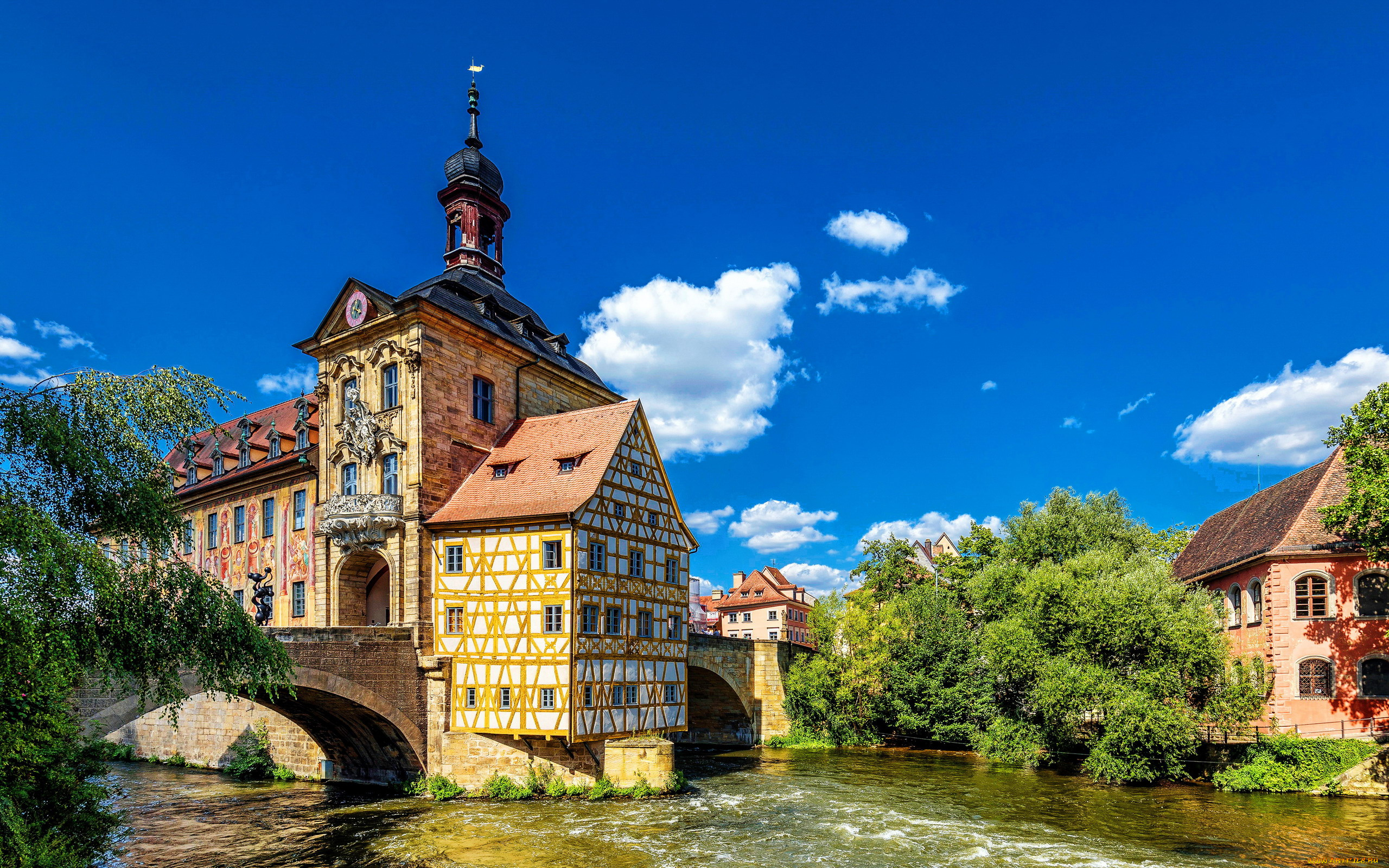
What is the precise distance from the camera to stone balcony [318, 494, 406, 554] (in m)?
28.2

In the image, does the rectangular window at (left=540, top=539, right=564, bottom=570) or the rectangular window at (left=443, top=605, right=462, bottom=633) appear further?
the rectangular window at (left=443, top=605, right=462, bottom=633)

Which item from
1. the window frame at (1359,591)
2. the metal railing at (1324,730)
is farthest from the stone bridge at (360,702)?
the window frame at (1359,591)

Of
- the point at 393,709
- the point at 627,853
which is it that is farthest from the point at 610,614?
the point at 627,853

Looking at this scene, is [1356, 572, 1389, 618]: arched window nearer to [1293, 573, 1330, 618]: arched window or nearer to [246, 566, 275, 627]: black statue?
[1293, 573, 1330, 618]: arched window

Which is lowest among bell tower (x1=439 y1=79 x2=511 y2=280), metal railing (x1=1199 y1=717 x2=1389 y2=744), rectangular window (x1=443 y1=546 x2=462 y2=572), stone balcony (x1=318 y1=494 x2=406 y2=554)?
metal railing (x1=1199 y1=717 x2=1389 y2=744)

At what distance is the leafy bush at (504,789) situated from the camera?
2558 centimetres

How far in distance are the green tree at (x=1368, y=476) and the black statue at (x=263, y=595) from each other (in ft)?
97.3

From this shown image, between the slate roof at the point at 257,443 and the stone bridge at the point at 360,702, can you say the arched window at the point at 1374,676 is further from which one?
the slate roof at the point at 257,443

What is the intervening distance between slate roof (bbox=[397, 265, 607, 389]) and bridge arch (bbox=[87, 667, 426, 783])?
1161 centimetres

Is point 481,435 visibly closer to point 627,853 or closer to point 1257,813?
point 627,853

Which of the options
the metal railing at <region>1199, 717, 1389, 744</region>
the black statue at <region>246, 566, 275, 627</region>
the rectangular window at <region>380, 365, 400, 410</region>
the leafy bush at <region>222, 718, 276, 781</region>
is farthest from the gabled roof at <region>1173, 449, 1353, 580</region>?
the leafy bush at <region>222, 718, 276, 781</region>

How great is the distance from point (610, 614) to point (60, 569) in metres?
18.2

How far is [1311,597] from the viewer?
2916 centimetres

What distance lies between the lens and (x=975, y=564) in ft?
155
